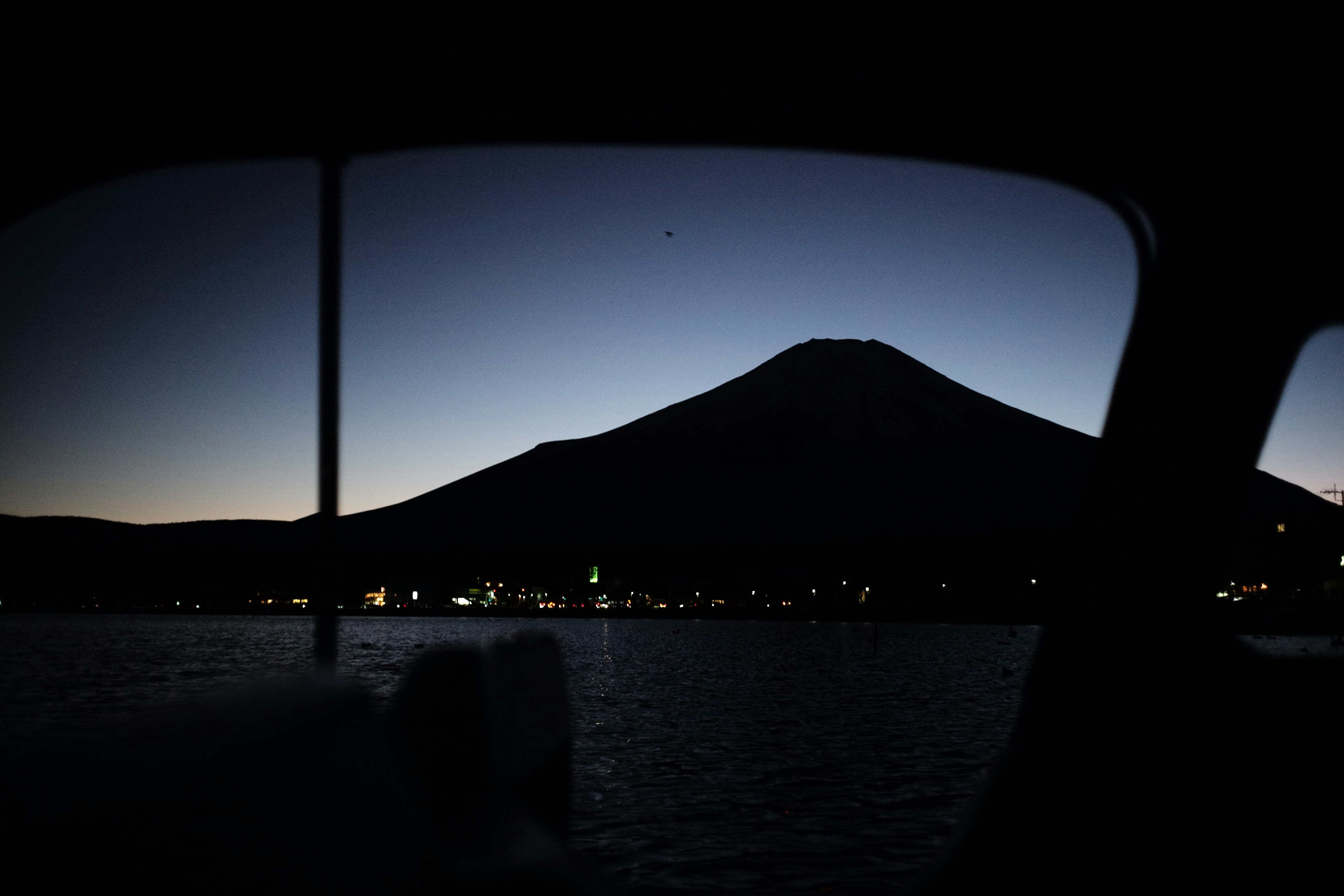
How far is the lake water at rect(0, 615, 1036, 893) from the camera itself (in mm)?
8102

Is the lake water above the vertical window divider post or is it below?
below

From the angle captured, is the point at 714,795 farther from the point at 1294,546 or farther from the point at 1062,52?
the point at 1062,52

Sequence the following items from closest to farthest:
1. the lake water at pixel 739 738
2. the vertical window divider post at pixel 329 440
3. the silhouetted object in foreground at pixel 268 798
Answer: the silhouetted object in foreground at pixel 268 798, the vertical window divider post at pixel 329 440, the lake water at pixel 739 738

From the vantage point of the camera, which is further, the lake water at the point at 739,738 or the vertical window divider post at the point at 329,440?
the lake water at the point at 739,738

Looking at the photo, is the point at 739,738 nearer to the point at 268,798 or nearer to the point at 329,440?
the point at 329,440

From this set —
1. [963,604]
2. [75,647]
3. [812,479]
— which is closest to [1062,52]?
[75,647]

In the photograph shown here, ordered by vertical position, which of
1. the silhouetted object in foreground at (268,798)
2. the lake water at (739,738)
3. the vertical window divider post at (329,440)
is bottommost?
the lake water at (739,738)

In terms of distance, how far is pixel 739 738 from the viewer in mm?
17406

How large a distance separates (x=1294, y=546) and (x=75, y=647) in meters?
76.0

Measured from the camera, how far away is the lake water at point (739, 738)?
810 centimetres

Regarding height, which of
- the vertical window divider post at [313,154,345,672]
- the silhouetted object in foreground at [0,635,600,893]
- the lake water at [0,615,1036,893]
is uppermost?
the vertical window divider post at [313,154,345,672]

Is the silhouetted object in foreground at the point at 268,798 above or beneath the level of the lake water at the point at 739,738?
above

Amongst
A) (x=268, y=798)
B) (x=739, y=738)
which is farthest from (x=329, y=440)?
(x=739, y=738)

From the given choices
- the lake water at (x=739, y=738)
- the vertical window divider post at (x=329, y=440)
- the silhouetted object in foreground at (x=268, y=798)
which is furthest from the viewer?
the lake water at (x=739, y=738)
